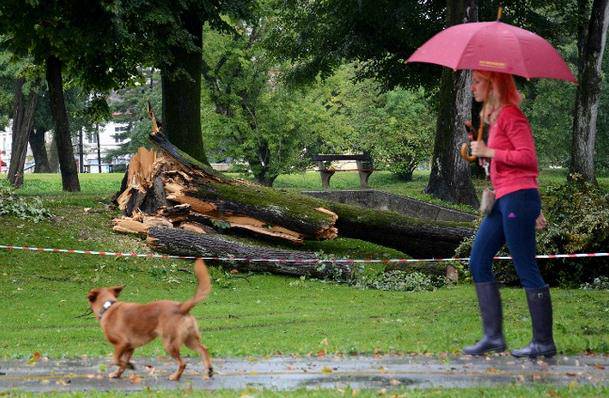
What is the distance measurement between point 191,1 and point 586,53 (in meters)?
12.4

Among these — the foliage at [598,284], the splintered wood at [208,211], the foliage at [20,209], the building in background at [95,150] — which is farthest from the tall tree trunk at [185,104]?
the building in background at [95,150]

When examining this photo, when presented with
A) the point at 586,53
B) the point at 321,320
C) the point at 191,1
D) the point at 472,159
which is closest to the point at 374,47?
the point at 586,53

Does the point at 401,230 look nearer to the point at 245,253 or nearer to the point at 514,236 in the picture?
the point at 245,253

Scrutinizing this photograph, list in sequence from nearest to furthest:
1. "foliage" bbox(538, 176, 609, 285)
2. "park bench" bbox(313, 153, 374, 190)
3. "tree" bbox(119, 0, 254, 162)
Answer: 1. "foliage" bbox(538, 176, 609, 285)
2. "tree" bbox(119, 0, 254, 162)
3. "park bench" bbox(313, 153, 374, 190)

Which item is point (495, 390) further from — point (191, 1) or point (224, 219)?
point (191, 1)

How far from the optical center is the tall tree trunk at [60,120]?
27.3m

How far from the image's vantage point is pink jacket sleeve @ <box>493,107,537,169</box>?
25.8ft

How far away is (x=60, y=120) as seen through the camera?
28062 millimetres

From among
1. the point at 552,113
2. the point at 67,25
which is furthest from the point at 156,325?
the point at 552,113

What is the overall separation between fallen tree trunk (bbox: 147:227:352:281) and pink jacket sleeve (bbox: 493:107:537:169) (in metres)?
10.2

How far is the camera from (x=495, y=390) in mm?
6672

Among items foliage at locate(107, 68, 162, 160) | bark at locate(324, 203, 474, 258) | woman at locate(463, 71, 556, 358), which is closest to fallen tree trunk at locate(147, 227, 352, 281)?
bark at locate(324, 203, 474, 258)

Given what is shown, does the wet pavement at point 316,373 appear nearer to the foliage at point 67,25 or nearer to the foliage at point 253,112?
the foliage at point 67,25

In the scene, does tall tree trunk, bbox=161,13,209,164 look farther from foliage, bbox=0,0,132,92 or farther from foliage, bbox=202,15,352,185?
foliage, bbox=202,15,352,185
